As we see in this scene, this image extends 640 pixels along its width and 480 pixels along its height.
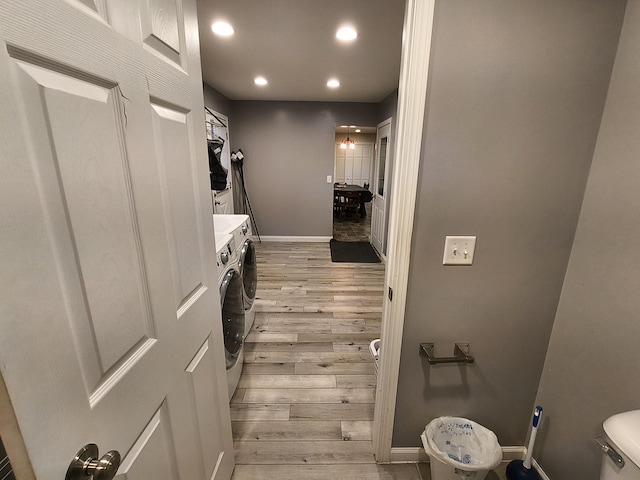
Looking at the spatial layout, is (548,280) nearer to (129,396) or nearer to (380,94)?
(129,396)

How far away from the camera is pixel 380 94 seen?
159 inches

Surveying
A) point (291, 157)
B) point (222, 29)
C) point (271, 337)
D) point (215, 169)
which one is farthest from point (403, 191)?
point (291, 157)

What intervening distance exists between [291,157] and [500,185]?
13.6 feet

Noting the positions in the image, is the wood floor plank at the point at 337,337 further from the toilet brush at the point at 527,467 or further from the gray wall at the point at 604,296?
the gray wall at the point at 604,296

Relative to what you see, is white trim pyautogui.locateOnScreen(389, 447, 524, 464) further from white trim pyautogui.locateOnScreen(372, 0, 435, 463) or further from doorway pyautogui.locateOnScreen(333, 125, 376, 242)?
doorway pyautogui.locateOnScreen(333, 125, 376, 242)

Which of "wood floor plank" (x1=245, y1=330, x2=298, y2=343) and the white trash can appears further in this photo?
"wood floor plank" (x1=245, y1=330, x2=298, y2=343)

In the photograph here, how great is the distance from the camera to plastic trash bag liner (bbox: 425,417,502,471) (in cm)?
130

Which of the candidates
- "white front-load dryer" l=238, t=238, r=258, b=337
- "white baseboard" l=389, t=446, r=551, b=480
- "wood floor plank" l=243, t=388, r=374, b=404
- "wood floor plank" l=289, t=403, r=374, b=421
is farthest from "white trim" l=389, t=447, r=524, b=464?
"white front-load dryer" l=238, t=238, r=258, b=337

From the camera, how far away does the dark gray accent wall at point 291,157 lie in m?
4.72

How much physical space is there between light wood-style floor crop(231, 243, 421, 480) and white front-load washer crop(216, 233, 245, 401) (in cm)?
24

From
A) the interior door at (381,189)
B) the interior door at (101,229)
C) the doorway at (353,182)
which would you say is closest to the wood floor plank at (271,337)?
A: the interior door at (101,229)

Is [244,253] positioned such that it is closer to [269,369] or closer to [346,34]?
[269,369]

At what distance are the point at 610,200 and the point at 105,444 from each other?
1.63 metres

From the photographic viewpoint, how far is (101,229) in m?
0.54
